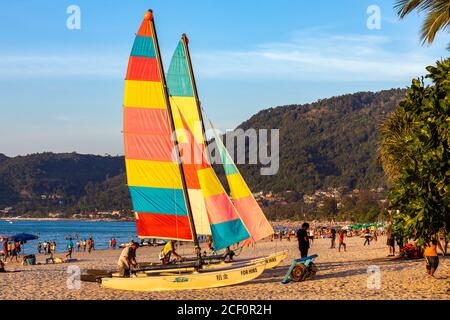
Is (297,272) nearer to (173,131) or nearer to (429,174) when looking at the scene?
(173,131)

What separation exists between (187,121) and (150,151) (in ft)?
9.89

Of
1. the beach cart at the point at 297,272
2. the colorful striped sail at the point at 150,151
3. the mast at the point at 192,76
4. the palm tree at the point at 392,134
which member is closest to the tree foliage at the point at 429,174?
the beach cart at the point at 297,272

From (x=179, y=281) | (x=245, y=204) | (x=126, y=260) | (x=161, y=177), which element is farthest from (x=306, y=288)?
(x=161, y=177)

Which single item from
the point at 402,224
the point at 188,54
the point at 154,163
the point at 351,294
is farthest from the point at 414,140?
the point at 188,54

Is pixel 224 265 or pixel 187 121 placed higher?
pixel 187 121

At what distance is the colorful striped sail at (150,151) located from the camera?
834 inches

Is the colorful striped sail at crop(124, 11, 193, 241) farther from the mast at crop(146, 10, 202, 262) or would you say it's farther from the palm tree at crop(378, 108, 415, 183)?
the palm tree at crop(378, 108, 415, 183)

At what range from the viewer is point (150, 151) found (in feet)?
69.5

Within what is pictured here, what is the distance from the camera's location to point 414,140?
1662cm

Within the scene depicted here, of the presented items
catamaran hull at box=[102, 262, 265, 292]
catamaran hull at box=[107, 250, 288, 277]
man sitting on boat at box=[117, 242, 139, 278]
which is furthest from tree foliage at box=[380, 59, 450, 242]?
man sitting on boat at box=[117, 242, 139, 278]

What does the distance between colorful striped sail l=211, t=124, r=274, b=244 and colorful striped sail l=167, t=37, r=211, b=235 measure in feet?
3.18

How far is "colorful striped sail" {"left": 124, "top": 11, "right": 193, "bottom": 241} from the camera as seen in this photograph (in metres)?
21.2
